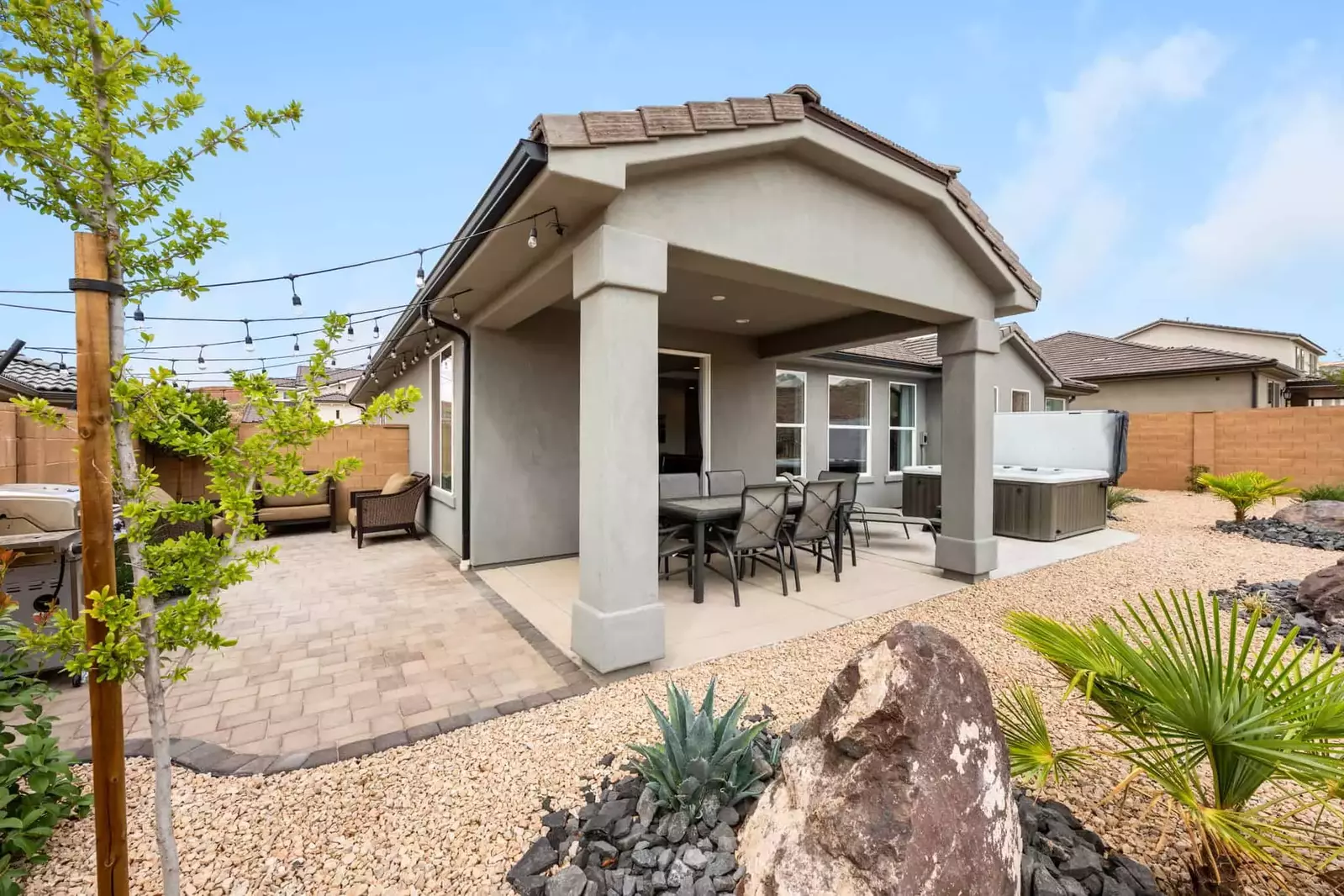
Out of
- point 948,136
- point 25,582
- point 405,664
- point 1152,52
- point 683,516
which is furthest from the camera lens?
point 948,136

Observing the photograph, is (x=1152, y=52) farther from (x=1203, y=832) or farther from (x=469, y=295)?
(x=1203, y=832)

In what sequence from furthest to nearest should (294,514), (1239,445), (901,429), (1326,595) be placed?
(1239,445), (901,429), (294,514), (1326,595)

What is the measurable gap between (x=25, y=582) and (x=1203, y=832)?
17.2ft

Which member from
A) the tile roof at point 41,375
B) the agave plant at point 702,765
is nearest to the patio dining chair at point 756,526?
the agave plant at point 702,765

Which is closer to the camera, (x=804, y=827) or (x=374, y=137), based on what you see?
(x=804, y=827)

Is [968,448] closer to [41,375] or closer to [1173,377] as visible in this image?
[41,375]

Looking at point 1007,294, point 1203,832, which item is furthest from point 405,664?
point 1007,294

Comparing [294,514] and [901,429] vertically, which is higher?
[901,429]

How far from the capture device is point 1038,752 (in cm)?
170

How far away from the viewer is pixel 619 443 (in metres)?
3.13

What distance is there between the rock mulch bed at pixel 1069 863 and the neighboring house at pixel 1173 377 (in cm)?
1727

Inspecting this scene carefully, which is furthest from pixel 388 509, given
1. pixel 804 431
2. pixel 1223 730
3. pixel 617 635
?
pixel 1223 730

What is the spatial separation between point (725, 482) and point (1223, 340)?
1064 inches

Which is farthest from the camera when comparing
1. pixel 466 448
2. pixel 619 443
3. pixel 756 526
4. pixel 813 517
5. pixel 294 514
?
pixel 294 514
